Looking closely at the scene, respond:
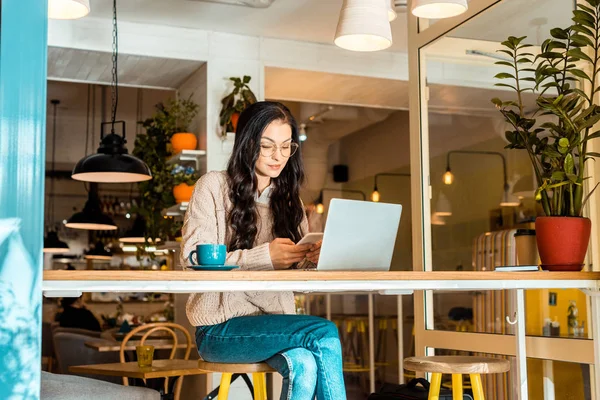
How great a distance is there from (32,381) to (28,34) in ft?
2.44

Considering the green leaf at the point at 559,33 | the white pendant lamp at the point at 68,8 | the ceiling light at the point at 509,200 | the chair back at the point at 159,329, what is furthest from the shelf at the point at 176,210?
the green leaf at the point at 559,33

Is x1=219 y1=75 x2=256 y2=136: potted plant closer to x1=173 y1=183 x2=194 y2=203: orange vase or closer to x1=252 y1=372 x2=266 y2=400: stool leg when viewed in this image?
x1=173 y1=183 x2=194 y2=203: orange vase

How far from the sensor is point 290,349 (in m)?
2.17

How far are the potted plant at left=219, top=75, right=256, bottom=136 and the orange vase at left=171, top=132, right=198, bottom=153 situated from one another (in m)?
0.31

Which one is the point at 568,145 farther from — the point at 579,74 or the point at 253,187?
the point at 253,187

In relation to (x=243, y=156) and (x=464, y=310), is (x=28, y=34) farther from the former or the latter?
(x=464, y=310)

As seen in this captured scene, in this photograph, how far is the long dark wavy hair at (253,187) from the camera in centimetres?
259

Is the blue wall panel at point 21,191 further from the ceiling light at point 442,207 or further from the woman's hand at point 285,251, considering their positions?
the ceiling light at point 442,207

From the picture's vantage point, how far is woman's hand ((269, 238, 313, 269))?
91.7 inches

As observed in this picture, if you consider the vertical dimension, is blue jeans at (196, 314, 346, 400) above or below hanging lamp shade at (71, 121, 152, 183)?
below

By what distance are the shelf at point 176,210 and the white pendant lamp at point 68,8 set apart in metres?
2.61

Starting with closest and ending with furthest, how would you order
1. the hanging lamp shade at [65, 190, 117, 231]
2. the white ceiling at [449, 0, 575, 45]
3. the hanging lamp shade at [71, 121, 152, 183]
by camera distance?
the white ceiling at [449, 0, 575, 45] → the hanging lamp shade at [71, 121, 152, 183] → the hanging lamp shade at [65, 190, 117, 231]

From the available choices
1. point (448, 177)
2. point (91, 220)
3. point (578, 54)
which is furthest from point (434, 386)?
point (91, 220)

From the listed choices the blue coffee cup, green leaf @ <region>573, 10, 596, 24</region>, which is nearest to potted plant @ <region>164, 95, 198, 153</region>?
green leaf @ <region>573, 10, 596, 24</region>
